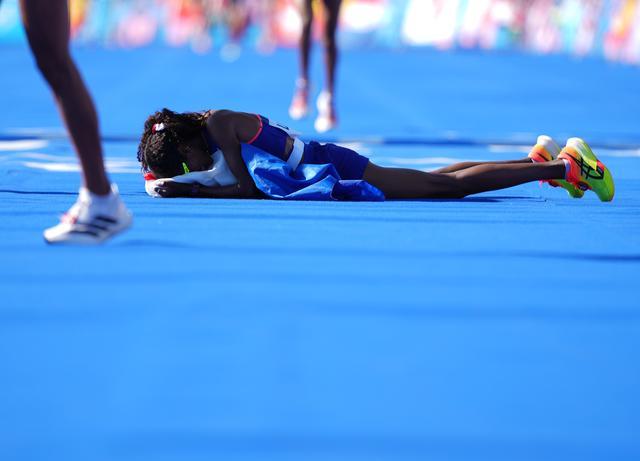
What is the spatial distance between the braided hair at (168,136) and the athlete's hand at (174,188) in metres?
0.06

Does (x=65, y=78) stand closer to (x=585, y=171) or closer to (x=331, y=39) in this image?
(x=585, y=171)

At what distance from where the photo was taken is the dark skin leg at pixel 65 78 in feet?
8.45

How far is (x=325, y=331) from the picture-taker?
194 centimetres

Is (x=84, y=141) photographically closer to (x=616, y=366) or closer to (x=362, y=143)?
(x=616, y=366)

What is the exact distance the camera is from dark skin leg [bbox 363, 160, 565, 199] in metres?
3.69

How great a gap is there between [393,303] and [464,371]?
1.29ft

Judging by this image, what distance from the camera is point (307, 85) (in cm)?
675

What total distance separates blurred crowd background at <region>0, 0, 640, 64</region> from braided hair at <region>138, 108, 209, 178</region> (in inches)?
636

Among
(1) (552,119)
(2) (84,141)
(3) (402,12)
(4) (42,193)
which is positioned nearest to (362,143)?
(1) (552,119)

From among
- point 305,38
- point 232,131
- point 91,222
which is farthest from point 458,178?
point 305,38

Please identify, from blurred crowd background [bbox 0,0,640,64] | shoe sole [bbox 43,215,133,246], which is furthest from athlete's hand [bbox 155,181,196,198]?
blurred crowd background [bbox 0,0,640,64]

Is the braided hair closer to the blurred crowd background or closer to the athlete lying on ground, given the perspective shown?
the athlete lying on ground

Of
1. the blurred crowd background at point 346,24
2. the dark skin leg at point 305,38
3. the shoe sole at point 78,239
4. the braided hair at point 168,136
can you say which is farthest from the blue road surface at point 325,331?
the blurred crowd background at point 346,24

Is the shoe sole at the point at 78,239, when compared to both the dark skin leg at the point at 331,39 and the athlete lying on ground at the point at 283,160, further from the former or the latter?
the dark skin leg at the point at 331,39
